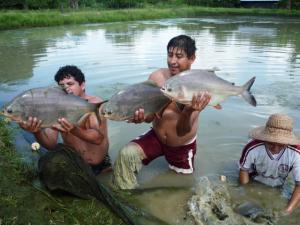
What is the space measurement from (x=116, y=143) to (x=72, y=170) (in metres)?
2.62

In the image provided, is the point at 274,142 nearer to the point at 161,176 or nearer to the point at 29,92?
the point at 161,176

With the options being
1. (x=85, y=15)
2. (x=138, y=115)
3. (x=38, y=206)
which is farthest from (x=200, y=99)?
(x=85, y=15)

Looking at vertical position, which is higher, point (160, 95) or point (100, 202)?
point (160, 95)

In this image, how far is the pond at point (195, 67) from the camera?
16.0 ft

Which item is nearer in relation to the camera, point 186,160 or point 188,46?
point 188,46

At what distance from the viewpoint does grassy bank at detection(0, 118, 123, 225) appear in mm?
3165

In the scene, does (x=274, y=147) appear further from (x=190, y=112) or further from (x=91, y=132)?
(x=91, y=132)

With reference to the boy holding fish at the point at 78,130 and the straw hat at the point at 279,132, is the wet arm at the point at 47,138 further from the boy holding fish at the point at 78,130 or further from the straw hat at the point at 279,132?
the straw hat at the point at 279,132

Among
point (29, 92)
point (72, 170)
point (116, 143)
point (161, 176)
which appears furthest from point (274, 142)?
point (116, 143)

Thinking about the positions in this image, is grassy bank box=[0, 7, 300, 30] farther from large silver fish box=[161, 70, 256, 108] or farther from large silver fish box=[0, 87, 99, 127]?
large silver fish box=[161, 70, 256, 108]

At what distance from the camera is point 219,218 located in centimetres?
394

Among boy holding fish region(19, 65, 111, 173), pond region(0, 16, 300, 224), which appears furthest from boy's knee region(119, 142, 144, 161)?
pond region(0, 16, 300, 224)

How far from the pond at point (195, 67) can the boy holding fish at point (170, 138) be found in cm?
30

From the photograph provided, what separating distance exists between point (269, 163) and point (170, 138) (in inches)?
46.7
